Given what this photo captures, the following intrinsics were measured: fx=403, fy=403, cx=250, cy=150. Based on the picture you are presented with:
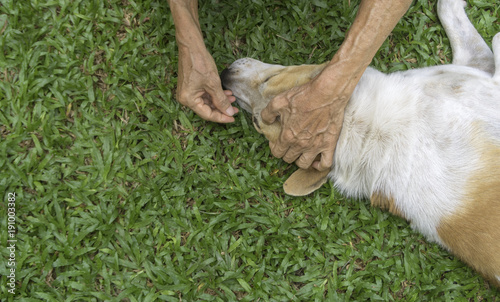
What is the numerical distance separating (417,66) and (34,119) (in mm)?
3277

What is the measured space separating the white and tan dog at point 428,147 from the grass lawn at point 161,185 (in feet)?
1.57

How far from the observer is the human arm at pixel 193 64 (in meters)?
2.77

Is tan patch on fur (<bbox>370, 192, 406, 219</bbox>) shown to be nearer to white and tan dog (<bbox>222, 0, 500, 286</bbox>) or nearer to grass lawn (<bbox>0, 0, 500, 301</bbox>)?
white and tan dog (<bbox>222, 0, 500, 286</bbox>)

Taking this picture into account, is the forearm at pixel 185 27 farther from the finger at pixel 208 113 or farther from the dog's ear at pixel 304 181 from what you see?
the dog's ear at pixel 304 181

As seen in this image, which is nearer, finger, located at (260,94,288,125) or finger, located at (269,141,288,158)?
finger, located at (260,94,288,125)

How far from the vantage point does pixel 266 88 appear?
2945 mm

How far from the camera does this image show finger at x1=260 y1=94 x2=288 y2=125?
2658 mm

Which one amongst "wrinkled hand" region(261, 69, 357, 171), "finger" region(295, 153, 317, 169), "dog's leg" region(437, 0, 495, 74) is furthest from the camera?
"dog's leg" region(437, 0, 495, 74)

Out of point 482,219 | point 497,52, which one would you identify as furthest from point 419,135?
point 497,52

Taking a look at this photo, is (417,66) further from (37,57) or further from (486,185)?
(37,57)

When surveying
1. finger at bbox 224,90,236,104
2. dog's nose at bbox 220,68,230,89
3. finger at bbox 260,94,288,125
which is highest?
finger at bbox 260,94,288,125

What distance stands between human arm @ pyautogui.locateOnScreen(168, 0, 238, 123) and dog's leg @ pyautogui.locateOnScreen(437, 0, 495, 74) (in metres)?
2.06

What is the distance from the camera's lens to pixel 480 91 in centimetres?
269

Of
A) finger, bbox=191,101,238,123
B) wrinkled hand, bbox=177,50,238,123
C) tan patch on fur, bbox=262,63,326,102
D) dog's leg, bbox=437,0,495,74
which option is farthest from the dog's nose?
dog's leg, bbox=437,0,495,74
